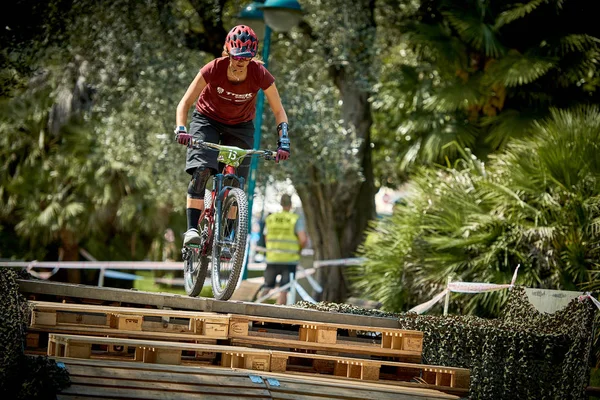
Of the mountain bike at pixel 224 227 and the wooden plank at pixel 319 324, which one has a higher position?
the mountain bike at pixel 224 227

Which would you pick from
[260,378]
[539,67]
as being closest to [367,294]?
[539,67]

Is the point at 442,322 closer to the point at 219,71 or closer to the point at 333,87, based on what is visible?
the point at 219,71

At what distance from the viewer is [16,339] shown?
6.11 metres

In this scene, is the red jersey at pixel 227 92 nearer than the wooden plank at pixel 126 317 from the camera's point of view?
No

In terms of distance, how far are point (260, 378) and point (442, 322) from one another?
1.89m

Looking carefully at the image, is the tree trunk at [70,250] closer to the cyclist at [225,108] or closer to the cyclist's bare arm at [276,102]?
the cyclist at [225,108]

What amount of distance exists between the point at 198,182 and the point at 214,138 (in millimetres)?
446

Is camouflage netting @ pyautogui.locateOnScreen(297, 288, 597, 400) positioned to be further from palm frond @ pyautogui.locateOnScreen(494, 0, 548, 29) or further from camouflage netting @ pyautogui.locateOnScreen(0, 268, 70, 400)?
palm frond @ pyautogui.locateOnScreen(494, 0, 548, 29)

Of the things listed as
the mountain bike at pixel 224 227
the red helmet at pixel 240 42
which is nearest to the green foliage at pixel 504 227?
the mountain bike at pixel 224 227

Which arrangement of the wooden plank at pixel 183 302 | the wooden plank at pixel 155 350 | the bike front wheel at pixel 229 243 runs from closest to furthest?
the wooden plank at pixel 155 350
the wooden plank at pixel 183 302
the bike front wheel at pixel 229 243

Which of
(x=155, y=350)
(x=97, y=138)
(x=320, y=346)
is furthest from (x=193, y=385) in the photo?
(x=97, y=138)

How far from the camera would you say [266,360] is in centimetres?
692

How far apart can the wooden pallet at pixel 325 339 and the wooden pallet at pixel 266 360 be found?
12 cm

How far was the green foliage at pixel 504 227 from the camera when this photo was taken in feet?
36.1
